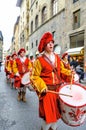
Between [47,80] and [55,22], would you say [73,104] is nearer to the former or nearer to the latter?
[47,80]

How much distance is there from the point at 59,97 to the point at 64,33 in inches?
879

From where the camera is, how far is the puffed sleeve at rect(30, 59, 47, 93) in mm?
4154

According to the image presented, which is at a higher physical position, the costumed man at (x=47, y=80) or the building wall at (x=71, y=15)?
the building wall at (x=71, y=15)

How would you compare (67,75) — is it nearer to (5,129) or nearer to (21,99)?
(5,129)

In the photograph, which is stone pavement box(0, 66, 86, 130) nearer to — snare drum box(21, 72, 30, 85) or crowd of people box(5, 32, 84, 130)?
snare drum box(21, 72, 30, 85)

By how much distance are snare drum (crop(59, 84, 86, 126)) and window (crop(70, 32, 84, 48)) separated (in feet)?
62.5

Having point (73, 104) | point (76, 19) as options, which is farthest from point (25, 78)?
point (76, 19)

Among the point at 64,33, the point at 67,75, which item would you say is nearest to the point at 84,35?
the point at 64,33

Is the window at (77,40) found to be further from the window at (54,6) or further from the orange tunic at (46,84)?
the orange tunic at (46,84)

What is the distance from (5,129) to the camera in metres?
5.52

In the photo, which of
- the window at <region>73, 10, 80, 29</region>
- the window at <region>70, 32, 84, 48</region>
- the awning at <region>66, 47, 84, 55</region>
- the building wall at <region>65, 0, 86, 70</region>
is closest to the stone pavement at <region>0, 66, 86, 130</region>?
the awning at <region>66, 47, 84, 55</region>

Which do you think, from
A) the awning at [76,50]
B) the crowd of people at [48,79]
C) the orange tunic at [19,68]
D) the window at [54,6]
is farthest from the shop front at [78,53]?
the crowd of people at [48,79]

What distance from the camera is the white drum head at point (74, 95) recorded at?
12.6ft

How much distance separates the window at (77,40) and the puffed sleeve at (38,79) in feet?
61.6
